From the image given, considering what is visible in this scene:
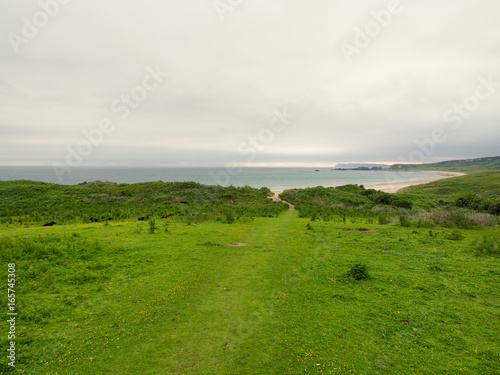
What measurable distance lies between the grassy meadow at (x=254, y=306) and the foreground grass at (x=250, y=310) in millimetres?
38

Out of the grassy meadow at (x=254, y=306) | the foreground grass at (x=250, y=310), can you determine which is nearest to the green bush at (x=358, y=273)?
the grassy meadow at (x=254, y=306)

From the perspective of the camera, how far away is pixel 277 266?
11211 millimetres

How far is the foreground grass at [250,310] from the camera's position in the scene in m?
5.20

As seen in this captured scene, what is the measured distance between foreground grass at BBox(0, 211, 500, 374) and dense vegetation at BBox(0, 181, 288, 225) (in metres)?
14.7

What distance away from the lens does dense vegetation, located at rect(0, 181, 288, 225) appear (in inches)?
1067

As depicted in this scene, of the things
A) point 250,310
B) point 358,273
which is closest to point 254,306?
point 250,310

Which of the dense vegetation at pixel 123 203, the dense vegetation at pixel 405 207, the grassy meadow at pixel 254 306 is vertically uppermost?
the dense vegetation at pixel 123 203

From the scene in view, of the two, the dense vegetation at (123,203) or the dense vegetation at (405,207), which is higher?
the dense vegetation at (123,203)

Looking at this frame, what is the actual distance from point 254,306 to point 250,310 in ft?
0.92

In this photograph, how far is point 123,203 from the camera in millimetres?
39719

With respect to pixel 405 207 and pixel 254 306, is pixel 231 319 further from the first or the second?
pixel 405 207

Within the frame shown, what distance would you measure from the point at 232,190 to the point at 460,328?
51.4m

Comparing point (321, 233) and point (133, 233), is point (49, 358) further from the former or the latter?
point (321, 233)

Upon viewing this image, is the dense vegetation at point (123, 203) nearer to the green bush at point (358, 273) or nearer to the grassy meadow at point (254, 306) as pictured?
the grassy meadow at point (254, 306)
